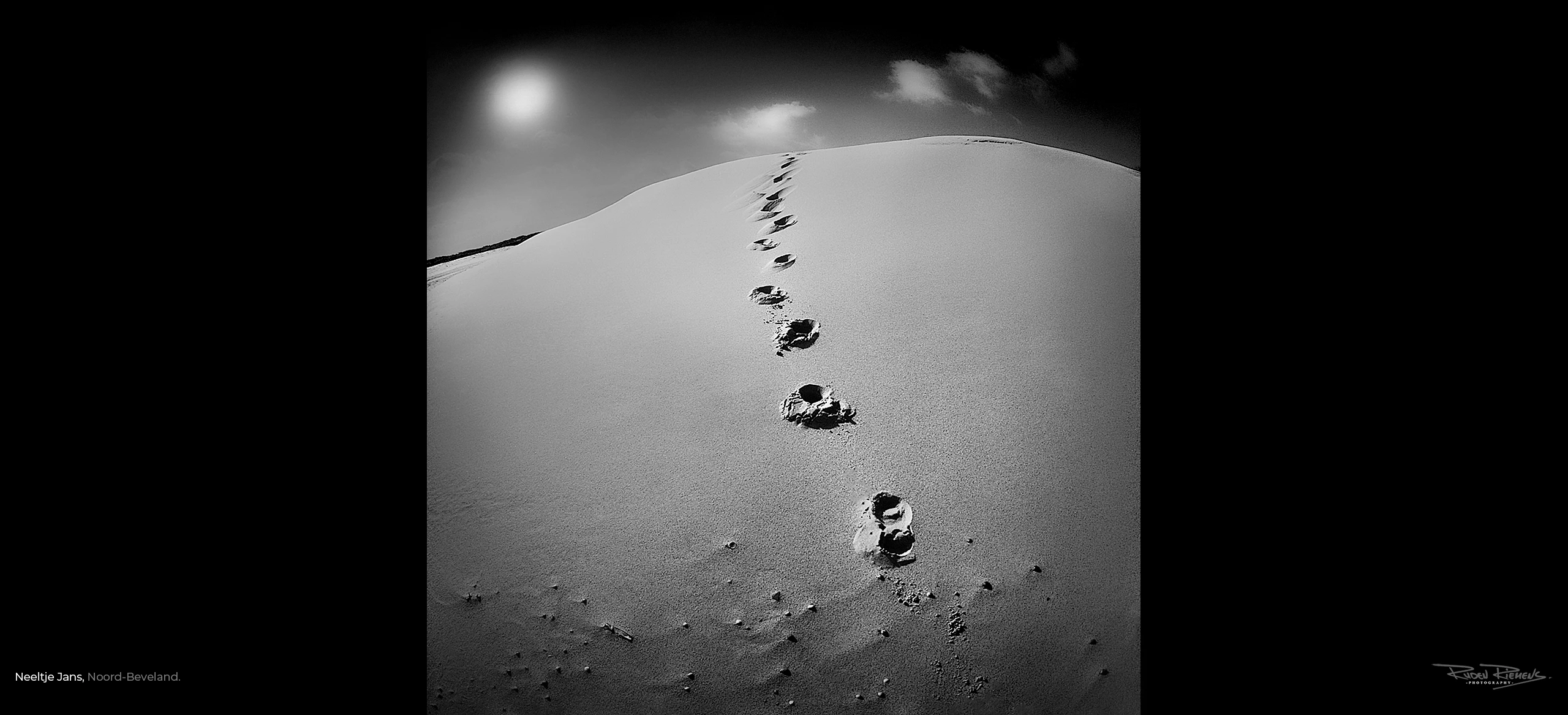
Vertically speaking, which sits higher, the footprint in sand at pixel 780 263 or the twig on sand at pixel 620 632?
the footprint in sand at pixel 780 263

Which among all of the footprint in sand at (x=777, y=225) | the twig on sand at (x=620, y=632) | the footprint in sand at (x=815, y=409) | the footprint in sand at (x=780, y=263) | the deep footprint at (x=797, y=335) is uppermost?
the footprint in sand at (x=777, y=225)

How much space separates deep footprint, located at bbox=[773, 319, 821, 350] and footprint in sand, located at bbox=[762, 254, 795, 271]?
4.4 inches

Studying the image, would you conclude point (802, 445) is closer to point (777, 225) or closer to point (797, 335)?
point (797, 335)

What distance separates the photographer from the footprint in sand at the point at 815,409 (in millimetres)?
1374

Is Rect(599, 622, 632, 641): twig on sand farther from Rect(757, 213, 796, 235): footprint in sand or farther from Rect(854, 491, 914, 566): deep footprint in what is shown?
Rect(757, 213, 796, 235): footprint in sand

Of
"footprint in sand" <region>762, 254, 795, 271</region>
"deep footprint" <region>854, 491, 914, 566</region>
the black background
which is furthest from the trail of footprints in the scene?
the black background

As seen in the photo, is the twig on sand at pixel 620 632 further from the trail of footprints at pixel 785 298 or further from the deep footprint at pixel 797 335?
the deep footprint at pixel 797 335

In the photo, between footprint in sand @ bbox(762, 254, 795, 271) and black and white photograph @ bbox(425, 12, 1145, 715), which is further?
footprint in sand @ bbox(762, 254, 795, 271)

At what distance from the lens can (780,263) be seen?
144 cm

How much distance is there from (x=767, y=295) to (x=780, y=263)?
71 mm

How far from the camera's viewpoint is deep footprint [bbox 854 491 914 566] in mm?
1313

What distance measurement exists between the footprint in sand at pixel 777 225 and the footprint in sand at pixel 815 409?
320 mm
